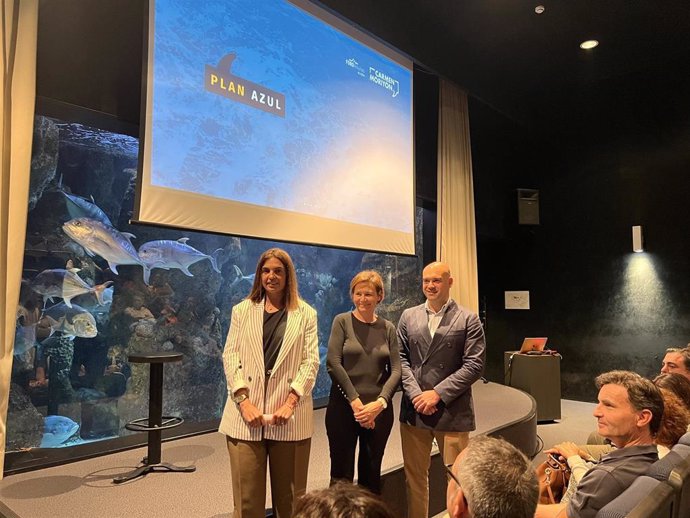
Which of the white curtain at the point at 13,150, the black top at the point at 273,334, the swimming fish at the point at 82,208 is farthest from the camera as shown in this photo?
the swimming fish at the point at 82,208

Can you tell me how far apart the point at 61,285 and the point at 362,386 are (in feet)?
9.20

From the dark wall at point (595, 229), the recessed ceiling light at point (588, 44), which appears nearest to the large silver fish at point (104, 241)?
the dark wall at point (595, 229)

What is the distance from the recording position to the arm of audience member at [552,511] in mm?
1495

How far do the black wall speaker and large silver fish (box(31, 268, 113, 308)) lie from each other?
18.4ft

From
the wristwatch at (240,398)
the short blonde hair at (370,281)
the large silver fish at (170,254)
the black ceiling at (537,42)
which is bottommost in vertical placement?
the wristwatch at (240,398)

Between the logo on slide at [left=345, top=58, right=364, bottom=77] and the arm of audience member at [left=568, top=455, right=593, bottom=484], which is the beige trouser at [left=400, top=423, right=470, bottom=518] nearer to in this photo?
the arm of audience member at [left=568, top=455, right=593, bottom=484]

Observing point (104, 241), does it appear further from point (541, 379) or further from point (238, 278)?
point (541, 379)

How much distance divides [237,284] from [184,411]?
1.51 metres

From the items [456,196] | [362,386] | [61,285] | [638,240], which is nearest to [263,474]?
[362,386]

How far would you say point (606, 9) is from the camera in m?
4.68

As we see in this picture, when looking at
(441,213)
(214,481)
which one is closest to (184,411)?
(214,481)

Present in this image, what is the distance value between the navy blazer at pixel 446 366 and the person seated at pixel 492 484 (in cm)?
133

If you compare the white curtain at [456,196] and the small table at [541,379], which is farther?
the white curtain at [456,196]

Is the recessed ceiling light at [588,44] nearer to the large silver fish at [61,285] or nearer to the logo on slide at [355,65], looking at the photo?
the logo on slide at [355,65]
